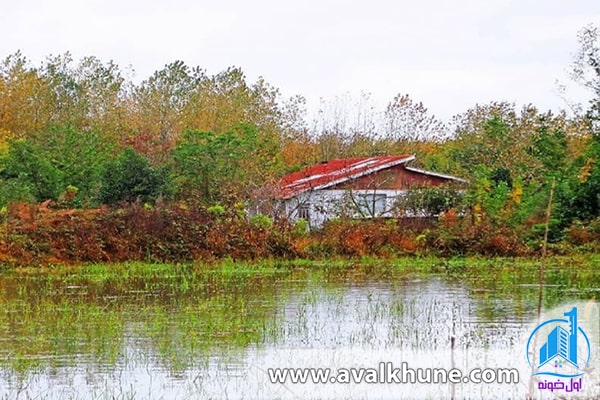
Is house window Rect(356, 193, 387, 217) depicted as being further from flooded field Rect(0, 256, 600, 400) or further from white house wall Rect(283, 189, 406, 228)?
flooded field Rect(0, 256, 600, 400)

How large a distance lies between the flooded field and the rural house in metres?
7.41

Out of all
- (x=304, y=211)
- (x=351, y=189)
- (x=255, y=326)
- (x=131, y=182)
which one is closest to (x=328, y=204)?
(x=351, y=189)

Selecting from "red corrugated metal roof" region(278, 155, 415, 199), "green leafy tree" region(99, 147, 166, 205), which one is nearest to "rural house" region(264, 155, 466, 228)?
"red corrugated metal roof" region(278, 155, 415, 199)

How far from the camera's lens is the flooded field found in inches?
347

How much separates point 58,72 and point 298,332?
3998cm

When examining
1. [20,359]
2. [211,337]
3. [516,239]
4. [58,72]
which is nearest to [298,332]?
[211,337]

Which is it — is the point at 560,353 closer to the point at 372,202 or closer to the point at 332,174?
the point at 372,202

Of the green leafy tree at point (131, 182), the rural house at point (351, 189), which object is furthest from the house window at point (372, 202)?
the green leafy tree at point (131, 182)

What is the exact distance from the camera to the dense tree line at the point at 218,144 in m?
26.3

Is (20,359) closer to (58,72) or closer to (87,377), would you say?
(87,377)

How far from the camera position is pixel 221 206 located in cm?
2533

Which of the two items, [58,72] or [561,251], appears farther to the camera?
[58,72]

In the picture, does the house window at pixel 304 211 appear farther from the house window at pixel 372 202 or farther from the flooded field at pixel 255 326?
the flooded field at pixel 255 326

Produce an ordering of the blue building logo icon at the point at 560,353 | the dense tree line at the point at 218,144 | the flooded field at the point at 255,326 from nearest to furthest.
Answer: the blue building logo icon at the point at 560,353 → the flooded field at the point at 255,326 → the dense tree line at the point at 218,144
